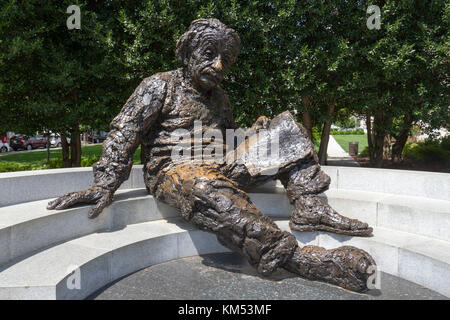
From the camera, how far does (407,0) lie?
7.73 m

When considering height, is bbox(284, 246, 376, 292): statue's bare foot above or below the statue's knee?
below

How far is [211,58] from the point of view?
11.5ft

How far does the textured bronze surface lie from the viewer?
2750mm

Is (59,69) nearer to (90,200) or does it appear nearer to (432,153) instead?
(90,200)

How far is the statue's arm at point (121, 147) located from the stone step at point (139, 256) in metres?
0.37

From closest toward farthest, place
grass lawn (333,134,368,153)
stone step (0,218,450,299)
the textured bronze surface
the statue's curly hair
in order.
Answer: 1. stone step (0,218,450,299)
2. the textured bronze surface
3. the statue's curly hair
4. grass lawn (333,134,368,153)

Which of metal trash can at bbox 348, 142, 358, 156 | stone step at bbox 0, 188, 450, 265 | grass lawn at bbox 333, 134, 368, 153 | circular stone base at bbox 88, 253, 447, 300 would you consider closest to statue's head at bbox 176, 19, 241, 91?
stone step at bbox 0, 188, 450, 265

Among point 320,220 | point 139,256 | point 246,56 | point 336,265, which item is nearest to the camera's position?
point 336,265

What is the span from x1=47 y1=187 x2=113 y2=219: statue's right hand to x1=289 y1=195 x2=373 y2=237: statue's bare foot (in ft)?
5.91

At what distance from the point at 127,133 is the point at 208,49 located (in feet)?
3.75

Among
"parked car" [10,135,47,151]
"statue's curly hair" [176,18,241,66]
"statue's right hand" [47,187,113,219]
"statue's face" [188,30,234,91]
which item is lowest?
"statue's right hand" [47,187,113,219]

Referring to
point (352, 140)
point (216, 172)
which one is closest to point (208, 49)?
point (216, 172)

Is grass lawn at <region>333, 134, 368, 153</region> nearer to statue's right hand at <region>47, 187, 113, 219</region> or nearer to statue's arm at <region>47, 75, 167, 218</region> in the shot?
statue's arm at <region>47, 75, 167, 218</region>
